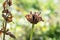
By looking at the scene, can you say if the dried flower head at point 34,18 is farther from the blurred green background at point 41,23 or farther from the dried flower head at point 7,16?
the blurred green background at point 41,23

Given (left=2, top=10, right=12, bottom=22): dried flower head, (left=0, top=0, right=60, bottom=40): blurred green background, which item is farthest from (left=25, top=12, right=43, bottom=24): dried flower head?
(left=0, top=0, right=60, bottom=40): blurred green background

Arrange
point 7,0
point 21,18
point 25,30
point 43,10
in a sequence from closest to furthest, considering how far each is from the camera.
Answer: point 7,0 → point 25,30 → point 21,18 → point 43,10

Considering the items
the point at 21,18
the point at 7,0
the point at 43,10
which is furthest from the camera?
the point at 43,10

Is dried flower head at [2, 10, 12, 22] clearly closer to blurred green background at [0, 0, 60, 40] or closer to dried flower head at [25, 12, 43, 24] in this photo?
dried flower head at [25, 12, 43, 24]

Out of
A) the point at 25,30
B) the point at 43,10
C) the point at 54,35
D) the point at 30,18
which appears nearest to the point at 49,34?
the point at 54,35

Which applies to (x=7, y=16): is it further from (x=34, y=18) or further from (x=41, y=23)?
(x=41, y=23)

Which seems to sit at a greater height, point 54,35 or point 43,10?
point 43,10

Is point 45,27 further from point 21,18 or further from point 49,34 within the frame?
point 21,18

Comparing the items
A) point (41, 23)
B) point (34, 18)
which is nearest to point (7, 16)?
point (34, 18)

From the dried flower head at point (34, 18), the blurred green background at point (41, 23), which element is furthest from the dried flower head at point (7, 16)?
the blurred green background at point (41, 23)
